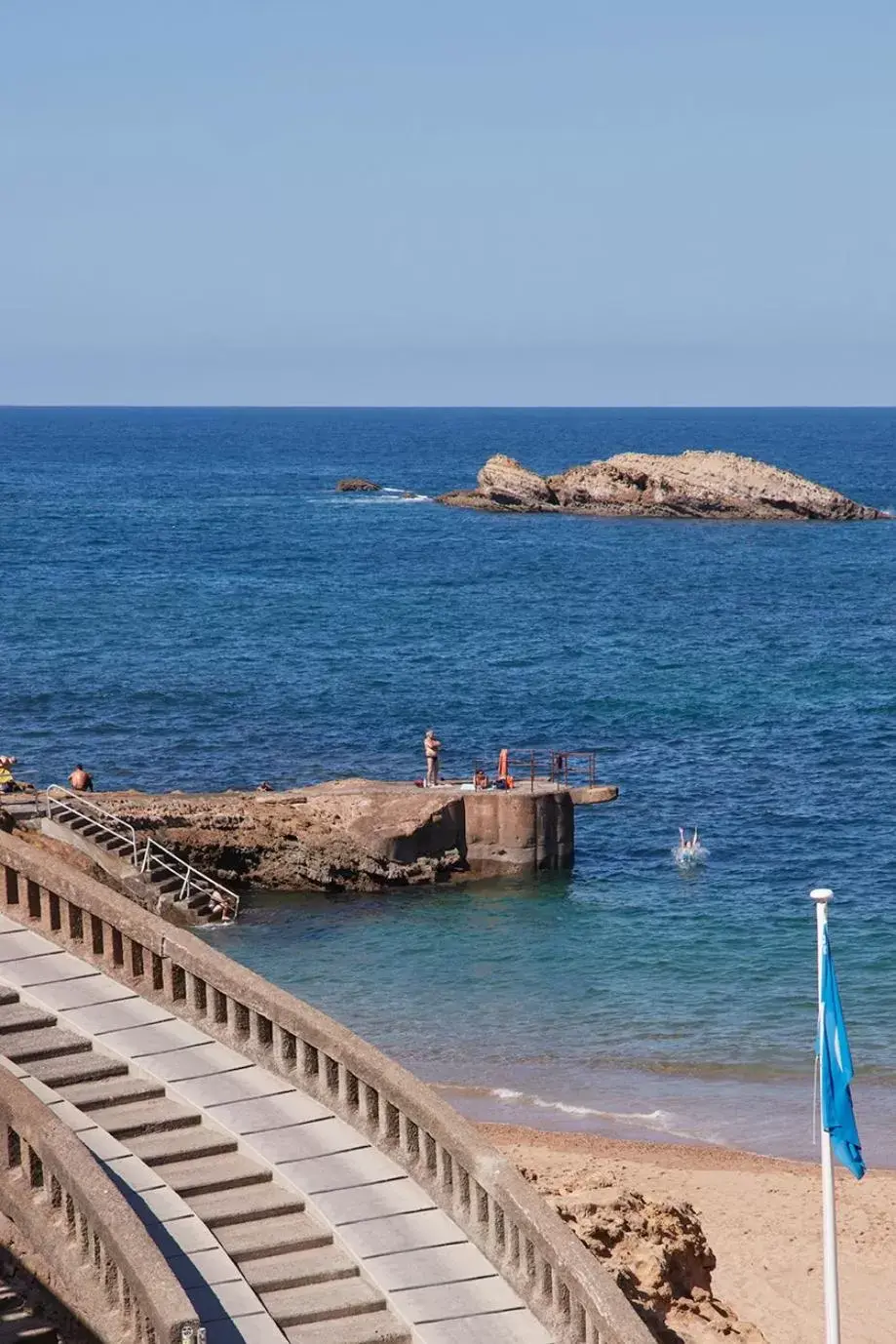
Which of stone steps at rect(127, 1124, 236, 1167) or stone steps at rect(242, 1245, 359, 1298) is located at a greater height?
stone steps at rect(127, 1124, 236, 1167)

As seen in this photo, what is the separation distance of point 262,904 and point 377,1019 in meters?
6.97

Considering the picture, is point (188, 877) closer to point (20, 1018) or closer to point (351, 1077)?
point (20, 1018)

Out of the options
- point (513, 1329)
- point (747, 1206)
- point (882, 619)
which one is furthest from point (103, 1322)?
point (882, 619)

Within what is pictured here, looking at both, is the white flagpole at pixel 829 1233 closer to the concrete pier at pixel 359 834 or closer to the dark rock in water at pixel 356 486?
the concrete pier at pixel 359 834

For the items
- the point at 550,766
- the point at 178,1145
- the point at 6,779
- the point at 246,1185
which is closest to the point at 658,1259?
the point at 246,1185

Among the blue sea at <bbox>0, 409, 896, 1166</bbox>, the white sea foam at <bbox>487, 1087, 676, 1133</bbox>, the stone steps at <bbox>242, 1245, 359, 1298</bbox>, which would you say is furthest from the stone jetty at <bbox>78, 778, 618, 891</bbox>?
the stone steps at <bbox>242, 1245, 359, 1298</bbox>

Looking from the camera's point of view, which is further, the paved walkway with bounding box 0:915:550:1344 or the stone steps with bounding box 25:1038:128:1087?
the stone steps with bounding box 25:1038:128:1087

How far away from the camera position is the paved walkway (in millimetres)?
11000

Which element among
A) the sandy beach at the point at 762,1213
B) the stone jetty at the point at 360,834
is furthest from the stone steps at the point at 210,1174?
the stone jetty at the point at 360,834

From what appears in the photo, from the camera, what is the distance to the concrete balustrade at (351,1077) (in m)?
11.1

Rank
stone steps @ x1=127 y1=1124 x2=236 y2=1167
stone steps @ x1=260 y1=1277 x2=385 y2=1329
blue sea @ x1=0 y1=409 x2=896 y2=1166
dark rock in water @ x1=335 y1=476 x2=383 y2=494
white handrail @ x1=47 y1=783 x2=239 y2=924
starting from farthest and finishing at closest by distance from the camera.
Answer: dark rock in water @ x1=335 y1=476 x2=383 y2=494
white handrail @ x1=47 y1=783 x2=239 y2=924
blue sea @ x1=0 y1=409 x2=896 y2=1166
stone steps @ x1=127 y1=1124 x2=236 y2=1167
stone steps @ x1=260 y1=1277 x2=385 y2=1329

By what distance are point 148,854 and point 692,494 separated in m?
85.3

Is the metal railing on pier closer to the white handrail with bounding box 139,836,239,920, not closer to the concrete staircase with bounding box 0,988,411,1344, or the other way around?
the white handrail with bounding box 139,836,239,920

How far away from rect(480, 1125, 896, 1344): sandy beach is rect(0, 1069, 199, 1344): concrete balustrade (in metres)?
6.27
